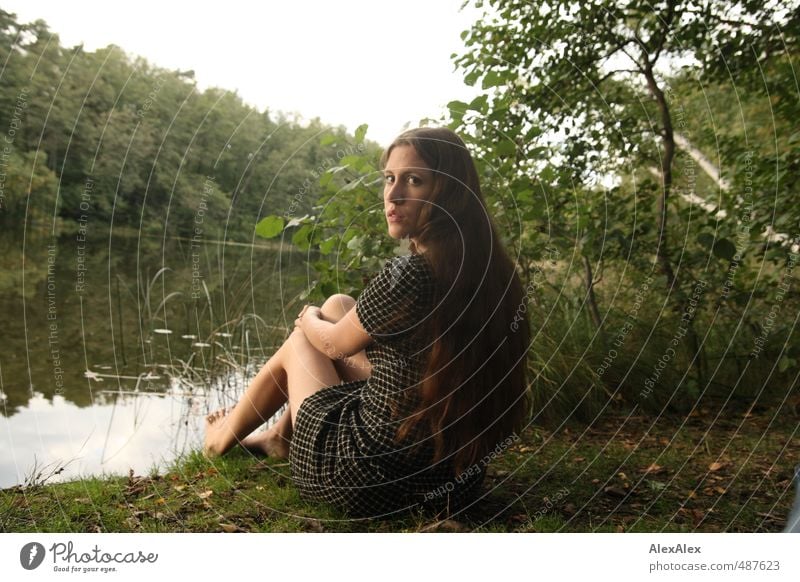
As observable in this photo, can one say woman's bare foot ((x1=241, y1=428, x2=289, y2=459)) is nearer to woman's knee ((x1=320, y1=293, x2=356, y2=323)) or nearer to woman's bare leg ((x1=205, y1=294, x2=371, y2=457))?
woman's bare leg ((x1=205, y1=294, x2=371, y2=457))

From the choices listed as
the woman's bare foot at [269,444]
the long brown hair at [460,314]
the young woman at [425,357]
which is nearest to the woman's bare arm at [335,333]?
the young woman at [425,357]

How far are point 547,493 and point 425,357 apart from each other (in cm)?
58

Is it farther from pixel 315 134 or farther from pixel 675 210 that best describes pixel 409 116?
pixel 675 210

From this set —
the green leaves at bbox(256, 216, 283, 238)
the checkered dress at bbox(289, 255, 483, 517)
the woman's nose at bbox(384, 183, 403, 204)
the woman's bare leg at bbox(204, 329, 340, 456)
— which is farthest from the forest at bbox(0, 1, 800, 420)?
the checkered dress at bbox(289, 255, 483, 517)

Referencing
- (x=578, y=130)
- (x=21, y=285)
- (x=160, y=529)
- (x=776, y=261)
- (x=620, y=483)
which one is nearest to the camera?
(x=160, y=529)

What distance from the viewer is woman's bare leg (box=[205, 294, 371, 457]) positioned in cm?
190

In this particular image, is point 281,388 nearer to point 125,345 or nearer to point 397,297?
point 397,297

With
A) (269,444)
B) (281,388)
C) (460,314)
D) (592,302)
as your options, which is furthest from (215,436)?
(592,302)

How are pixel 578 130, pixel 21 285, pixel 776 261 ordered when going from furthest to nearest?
pixel 21 285 < pixel 776 261 < pixel 578 130

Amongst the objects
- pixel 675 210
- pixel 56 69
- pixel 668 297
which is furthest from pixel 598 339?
pixel 56 69

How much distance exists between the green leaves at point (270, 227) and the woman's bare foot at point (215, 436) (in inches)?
22.6

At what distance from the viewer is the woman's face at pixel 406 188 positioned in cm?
170

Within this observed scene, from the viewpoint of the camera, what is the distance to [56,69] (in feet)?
5.81

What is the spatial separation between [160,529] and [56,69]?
1139 millimetres
